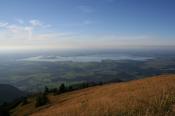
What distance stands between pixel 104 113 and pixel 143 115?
10.7ft

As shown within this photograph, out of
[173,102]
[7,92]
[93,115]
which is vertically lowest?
[7,92]

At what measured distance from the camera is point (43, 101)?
1650 inches

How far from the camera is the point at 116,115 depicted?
1248 centimetres

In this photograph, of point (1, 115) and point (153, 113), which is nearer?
point (153, 113)

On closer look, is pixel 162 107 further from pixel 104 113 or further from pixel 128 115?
pixel 104 113

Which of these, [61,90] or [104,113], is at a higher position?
[104,113]

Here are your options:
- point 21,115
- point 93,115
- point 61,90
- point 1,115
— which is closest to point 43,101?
point 21,115

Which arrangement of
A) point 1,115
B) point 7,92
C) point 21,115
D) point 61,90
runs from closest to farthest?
1. point 21,115
2. point 1,115
3. point 61,90
4. point 7,92

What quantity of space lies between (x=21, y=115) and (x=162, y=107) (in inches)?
1249

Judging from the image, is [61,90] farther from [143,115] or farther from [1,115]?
[143,115]

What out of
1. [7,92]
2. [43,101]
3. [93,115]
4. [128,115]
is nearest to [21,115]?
[43,101]

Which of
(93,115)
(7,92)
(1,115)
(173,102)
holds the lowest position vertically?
(7,92)

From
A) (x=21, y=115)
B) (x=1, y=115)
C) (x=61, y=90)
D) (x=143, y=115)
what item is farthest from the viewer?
(x=61, y=90)

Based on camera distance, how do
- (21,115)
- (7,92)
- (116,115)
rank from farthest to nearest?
(7,92), (21,115), (116,115)
